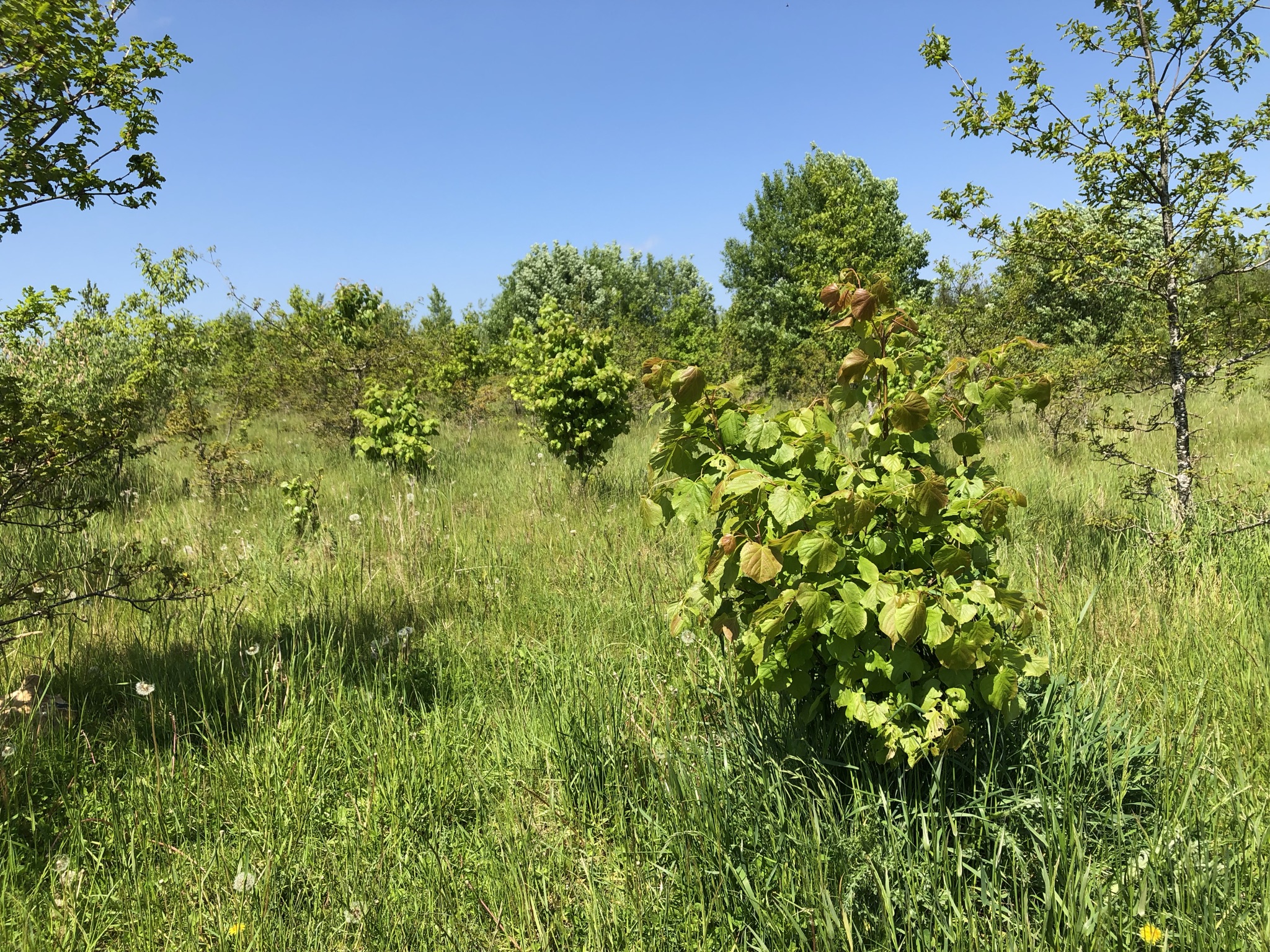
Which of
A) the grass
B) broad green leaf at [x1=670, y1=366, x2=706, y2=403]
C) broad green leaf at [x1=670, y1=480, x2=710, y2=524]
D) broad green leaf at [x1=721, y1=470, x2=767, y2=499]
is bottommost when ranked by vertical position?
the grass

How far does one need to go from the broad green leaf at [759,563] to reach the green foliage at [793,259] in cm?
1528

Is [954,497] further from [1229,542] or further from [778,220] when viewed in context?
[778,220]

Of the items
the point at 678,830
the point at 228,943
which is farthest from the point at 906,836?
the point at 228,943

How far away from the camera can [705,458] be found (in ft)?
6.42

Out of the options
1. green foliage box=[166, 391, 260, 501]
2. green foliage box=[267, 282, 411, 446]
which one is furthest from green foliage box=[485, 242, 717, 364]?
green foliage box=[166, 391, 260, 501]

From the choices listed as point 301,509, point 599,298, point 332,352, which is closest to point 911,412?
point 301,509

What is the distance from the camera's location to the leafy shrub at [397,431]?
9070 mm

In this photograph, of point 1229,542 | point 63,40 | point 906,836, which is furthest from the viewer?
point 1229,542

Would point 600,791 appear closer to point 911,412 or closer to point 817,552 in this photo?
point 817,552

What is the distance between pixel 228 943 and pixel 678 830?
1285 millimetres

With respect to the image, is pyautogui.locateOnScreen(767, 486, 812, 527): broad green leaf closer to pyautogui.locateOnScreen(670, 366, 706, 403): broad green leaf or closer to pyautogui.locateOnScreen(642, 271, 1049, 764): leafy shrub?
pyautogui.locateOnScreen(642, 271, 1049, 764): leafy shrub

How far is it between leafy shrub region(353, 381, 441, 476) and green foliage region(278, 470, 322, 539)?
10.2 feet

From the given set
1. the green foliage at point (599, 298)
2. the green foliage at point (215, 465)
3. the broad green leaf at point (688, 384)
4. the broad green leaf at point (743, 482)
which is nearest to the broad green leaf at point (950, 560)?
the broad green leaf at point (743, 482)

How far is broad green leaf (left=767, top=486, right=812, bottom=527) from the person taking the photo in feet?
5.22
